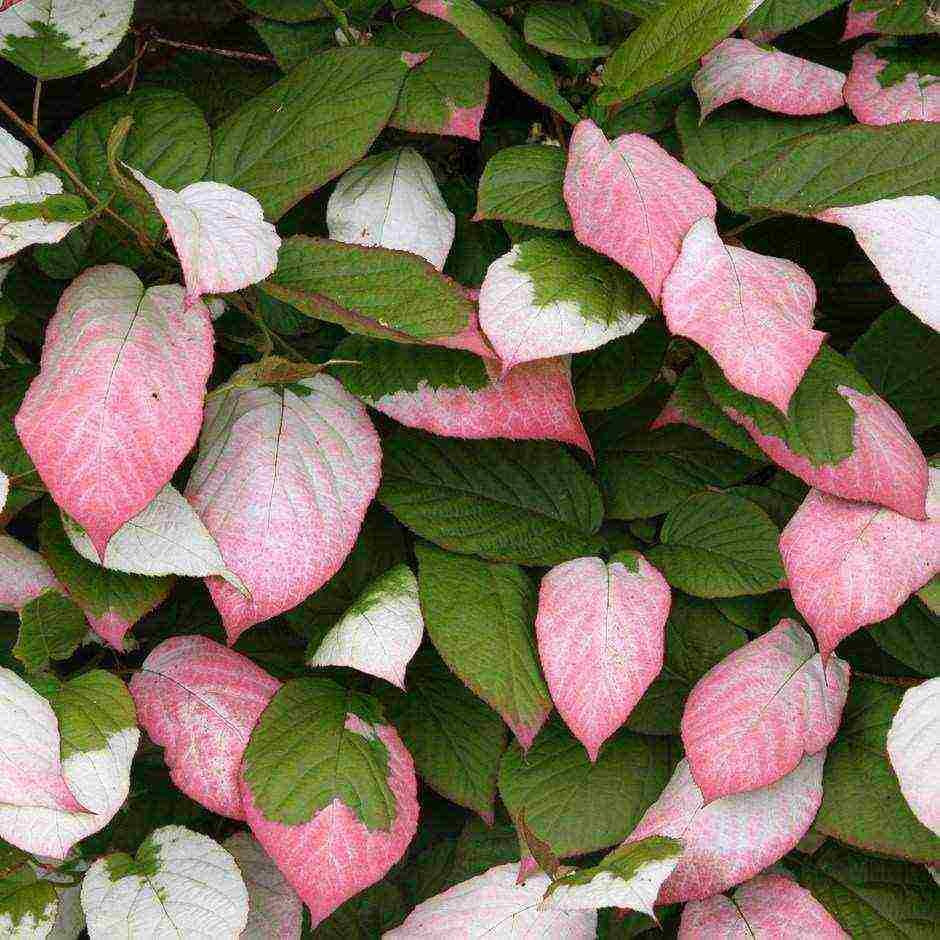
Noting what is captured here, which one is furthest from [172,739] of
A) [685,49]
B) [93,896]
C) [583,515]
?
[685,49]

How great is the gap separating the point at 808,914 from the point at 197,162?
80 centimetres

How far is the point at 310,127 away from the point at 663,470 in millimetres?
435

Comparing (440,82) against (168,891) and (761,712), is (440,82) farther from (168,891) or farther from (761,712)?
(168,891)

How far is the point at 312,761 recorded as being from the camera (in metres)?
0.78

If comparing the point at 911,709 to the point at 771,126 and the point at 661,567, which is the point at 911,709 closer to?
the point at 661,567

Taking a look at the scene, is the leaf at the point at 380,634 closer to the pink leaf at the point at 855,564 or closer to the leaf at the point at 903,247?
the pink leaf at the point at 855,564

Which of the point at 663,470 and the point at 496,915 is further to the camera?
the point at 663,470

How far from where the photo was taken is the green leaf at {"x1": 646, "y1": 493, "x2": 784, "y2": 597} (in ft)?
2.72

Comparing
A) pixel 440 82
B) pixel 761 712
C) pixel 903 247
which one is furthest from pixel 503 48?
pixel 761 712

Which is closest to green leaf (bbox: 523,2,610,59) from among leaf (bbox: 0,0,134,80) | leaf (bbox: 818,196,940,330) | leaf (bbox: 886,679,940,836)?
leaf (bbox: 818,196,940,330)

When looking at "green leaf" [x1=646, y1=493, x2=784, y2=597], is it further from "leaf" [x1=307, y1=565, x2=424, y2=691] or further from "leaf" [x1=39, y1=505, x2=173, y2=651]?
"leaf" [x1=39, y1=505, x2=173, y2=651]

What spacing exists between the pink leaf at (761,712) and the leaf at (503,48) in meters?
0.48

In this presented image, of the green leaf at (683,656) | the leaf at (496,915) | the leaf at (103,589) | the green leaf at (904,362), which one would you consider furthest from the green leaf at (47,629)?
the green leaf at (904,362)

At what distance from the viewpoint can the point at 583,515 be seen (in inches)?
35.5
